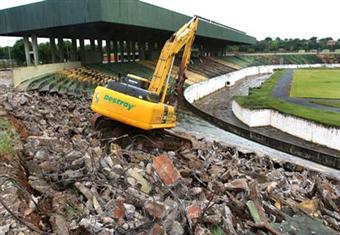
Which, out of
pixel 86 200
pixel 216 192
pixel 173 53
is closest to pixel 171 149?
pixel 173 53

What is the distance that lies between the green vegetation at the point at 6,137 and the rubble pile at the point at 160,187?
1.42 ft

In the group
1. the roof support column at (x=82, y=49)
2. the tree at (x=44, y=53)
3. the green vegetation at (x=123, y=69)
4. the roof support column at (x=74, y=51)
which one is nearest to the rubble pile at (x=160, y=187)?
the green vegetation at (x=123, y=69)

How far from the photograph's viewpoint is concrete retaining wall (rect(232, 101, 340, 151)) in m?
20.7

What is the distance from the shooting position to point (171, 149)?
14758 mm

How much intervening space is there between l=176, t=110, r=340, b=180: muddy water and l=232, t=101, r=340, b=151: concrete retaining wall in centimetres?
406

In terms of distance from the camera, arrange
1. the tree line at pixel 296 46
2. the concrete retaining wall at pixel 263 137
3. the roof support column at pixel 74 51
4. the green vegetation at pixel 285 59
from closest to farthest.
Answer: the concrete retaining wall at pixel 263 137, the roof support column at pixel 74 51, the green vegetation at pixel 285 59, the tree line at pixel 296 46

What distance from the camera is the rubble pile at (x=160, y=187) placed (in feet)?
23.9

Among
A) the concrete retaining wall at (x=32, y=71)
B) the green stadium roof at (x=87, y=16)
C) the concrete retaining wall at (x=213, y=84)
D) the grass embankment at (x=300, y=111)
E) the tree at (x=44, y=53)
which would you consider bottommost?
the concrete retaining wall at (x=213, y=84)

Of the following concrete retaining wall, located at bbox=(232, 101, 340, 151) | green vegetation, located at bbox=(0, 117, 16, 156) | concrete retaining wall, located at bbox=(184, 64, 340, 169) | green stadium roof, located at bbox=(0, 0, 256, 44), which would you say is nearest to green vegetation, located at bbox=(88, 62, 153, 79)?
green stadium roof, located at bbox=(0, 0, 256, 44)

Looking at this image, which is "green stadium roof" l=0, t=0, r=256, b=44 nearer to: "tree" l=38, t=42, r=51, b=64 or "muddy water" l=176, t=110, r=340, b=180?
"muddy water" l=176, t=110, r=340, b=180

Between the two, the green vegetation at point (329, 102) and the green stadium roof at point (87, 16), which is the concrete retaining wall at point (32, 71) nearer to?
A: the green stadium roof at point (87, 16)

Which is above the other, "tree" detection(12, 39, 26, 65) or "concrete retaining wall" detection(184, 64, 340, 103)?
"tree" detection(12, 39, 26, 65)

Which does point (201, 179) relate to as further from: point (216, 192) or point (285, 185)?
point (285, 185)

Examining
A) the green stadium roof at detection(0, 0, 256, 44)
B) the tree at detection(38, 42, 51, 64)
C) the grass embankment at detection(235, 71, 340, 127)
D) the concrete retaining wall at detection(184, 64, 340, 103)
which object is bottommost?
the concrete retaining wall at detection(184, 64, 340, 103)
